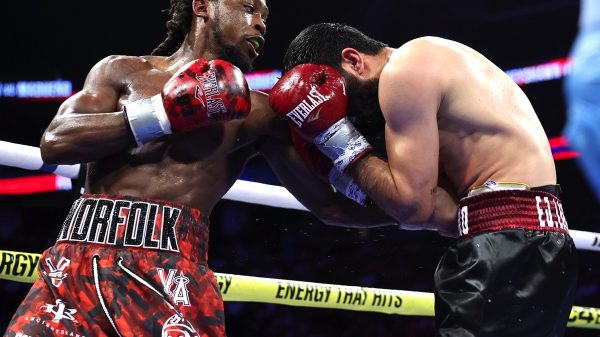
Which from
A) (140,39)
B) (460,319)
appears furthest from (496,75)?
(140,39)

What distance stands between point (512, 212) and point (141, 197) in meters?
0.96

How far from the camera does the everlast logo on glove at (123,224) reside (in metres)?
1.98

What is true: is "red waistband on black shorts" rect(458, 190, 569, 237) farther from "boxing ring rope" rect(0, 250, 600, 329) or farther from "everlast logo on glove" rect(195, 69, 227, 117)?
"boxing ring rope" rect(0, 250, 600, 329)

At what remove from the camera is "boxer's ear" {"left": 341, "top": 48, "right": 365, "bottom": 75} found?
87.8 inches

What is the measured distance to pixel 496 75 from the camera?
2.06 metres

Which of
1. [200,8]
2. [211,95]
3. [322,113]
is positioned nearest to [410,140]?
[322,113]

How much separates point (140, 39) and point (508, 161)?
296 inches

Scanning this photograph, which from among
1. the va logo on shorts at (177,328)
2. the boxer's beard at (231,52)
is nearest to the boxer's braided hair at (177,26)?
the boxer's beard at (231,52)

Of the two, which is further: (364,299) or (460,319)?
(364,299)

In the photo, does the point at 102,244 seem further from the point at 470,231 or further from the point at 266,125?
the point at 470,231

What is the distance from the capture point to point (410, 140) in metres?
1.93

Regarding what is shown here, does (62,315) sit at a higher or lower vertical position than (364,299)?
higher

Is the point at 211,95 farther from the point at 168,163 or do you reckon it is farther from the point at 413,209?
the point at 413,209

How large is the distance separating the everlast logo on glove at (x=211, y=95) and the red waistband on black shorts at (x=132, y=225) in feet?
0.96
